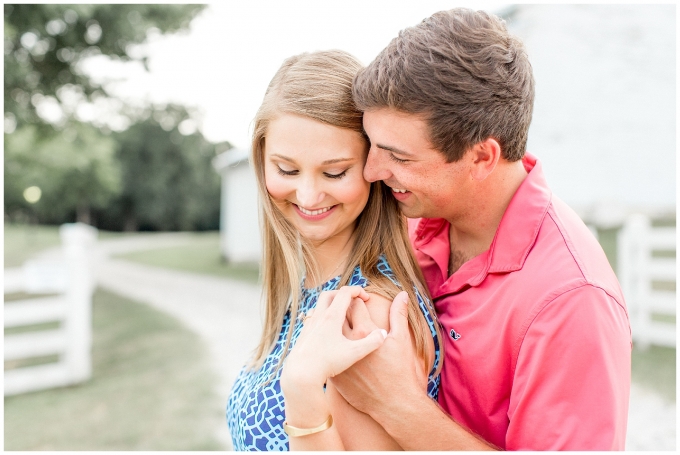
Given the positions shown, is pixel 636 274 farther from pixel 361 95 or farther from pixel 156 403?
pixel 361 95

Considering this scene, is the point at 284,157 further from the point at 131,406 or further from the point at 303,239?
the point at 131,406

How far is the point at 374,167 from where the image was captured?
1928mm

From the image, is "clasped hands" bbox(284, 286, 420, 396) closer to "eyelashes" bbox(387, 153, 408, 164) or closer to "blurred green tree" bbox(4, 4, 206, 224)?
"eyelashes" bbox(387, 153, 408, 164)

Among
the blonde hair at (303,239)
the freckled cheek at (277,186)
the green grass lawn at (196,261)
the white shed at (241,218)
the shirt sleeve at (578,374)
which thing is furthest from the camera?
the white shed at (241,218)

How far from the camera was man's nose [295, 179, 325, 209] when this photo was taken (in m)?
1.94

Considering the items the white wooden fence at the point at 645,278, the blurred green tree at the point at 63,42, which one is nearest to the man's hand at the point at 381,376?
the white wooden fence at the point at 645,278

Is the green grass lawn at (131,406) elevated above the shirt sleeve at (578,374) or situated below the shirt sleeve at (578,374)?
below

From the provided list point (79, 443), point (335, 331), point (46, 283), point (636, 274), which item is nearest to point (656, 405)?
point (636, 274)

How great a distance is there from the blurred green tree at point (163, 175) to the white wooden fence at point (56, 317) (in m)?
37.2

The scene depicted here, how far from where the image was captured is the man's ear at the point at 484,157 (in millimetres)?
1949

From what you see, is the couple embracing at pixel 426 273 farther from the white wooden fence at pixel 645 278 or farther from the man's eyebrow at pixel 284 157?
the white wooden fence at pixel 645 278

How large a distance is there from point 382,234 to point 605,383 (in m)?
0.92

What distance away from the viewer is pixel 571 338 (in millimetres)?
1490

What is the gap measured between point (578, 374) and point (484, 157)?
80 cm
